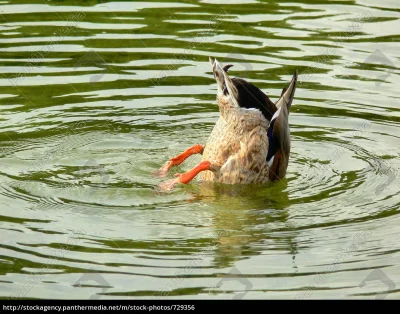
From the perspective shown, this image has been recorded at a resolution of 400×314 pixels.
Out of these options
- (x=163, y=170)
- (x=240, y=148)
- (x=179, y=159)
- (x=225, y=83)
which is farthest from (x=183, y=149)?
(x=225, y=83)

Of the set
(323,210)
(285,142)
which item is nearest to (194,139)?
(285,142)

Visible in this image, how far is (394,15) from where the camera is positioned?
44.2 feet

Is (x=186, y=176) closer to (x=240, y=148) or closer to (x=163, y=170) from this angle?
(x=163, y=170)

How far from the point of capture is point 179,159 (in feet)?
32.2

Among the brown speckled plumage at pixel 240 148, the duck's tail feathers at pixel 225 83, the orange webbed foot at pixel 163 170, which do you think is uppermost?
the duck's tail feathers at pixel 225 83

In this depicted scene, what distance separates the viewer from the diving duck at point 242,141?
9.45m

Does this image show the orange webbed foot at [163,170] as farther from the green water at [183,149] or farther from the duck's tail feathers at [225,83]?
the duck's tail feathers at [225,83]

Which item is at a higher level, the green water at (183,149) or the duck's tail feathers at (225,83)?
the duck's tail feathers at (225,83)

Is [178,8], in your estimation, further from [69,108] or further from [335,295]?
[335,295]

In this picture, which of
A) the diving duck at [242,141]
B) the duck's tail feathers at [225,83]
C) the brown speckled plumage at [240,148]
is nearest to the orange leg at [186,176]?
the diving duck at [242,141]

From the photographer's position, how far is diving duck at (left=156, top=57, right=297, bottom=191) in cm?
945

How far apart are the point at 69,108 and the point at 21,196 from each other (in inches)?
97.9

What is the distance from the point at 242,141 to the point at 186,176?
670mm

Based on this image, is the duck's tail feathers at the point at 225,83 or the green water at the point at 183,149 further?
the duck's tail feathers at the point at 225,83
